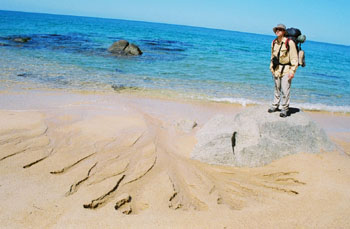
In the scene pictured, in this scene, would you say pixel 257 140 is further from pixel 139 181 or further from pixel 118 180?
pixel 118 180

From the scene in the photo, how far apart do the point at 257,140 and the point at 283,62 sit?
1761mm

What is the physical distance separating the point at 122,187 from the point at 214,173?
163 cm

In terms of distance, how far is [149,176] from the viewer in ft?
14.0

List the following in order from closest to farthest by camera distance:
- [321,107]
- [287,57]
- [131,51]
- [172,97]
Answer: [287,57] < [172,97] < [321,107] < [131,51]

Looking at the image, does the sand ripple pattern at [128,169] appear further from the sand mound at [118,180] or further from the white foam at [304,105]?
the white foam at [304,105]

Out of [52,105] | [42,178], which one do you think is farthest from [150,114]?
[42,178]

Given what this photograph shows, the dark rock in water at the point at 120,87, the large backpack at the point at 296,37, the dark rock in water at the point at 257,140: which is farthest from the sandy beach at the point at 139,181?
the dark rock in water at the point at 120,87

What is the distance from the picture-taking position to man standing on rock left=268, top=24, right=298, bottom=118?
5.12 meters

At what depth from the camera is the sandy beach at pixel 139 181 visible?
316cm

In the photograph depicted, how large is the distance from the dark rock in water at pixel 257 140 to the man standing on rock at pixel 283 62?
0.39 metres

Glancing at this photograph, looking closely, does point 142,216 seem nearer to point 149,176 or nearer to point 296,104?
point 149,176

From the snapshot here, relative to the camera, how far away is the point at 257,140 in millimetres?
4969

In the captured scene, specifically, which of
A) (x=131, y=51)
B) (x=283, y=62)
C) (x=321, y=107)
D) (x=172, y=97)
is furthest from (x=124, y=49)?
(x=283, y=62)

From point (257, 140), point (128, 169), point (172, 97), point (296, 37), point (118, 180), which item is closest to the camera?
point (118, 180)
